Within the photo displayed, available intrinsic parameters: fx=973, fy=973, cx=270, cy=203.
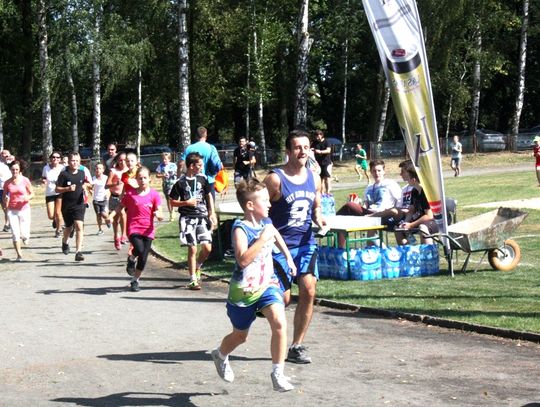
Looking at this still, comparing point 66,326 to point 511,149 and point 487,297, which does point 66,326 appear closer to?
point 487,297

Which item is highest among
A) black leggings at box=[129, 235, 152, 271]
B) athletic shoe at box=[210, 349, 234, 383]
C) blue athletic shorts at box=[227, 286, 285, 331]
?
blue athletic shorts at box=[227, 286, 285, 331]

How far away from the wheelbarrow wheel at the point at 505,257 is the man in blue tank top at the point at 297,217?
5.95 m

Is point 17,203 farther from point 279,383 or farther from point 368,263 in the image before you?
point 279,383

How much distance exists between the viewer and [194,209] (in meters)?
13.4

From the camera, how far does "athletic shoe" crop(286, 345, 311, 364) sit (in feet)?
27.3

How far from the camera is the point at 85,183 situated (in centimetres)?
1767

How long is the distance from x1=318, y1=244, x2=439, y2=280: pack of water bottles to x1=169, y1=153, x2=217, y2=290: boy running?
1.73 metres

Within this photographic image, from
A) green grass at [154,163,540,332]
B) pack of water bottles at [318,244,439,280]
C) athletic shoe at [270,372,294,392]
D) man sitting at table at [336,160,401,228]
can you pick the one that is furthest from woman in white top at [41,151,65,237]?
athletic shoe at [270,372,294,392]

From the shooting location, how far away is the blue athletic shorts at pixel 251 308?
713 cm

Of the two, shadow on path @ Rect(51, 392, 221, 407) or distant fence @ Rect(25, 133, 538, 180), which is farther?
distant fence @ Rect(25, 133, 538, 180)

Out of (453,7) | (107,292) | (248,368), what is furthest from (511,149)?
(248,368)

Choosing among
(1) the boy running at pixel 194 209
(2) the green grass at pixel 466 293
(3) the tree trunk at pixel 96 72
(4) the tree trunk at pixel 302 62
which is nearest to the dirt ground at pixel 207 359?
(2) the green grass at pixel 466 293

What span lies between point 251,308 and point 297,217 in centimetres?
137

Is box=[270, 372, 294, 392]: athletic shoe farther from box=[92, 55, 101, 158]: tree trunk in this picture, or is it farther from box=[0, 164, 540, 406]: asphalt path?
box=[92, 55, 101, 158]: tree trunk
